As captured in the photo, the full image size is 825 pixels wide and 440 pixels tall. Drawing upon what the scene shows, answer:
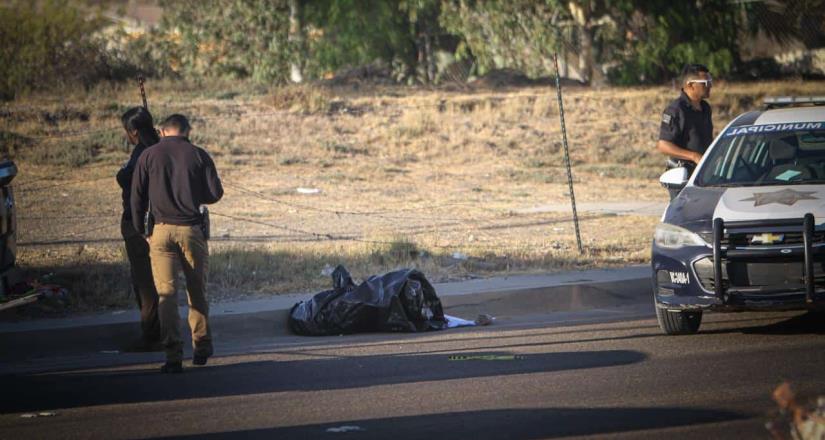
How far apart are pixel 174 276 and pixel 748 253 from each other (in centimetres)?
419

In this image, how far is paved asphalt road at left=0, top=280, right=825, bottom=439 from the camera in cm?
684

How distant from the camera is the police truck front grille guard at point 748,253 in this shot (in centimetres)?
852

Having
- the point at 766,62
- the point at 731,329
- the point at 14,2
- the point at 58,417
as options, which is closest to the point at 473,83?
the point at 766,62

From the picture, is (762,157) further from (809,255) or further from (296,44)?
(296,44)

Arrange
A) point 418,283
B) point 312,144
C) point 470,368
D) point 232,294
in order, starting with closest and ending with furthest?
point 470,368, point 418,283, point 232,294, point 312,144

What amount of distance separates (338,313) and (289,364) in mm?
1505

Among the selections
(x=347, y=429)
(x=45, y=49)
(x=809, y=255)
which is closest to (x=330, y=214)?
(x=809, y=255)

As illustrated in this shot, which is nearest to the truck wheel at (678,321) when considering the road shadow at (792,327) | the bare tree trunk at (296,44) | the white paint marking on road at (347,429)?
the road shadow at (792,327)

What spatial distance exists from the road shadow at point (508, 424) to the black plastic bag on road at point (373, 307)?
11.2ft

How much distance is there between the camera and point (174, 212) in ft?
29.0

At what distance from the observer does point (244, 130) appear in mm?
24672

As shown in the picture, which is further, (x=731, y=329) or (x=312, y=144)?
(x=312, y=144)

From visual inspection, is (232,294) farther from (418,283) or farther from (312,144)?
(312,144)

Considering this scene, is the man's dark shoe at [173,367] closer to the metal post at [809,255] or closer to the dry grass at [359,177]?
the dry grass at [359,177]
